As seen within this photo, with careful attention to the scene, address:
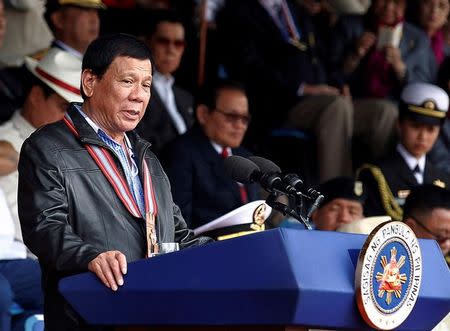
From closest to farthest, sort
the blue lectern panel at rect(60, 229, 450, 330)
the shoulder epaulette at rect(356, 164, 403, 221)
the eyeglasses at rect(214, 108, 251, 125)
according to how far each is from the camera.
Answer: the blue lectern panel at rect(60, 229, 450, 330), the eyeglasses at rect(214, 108, 251, 125), the shoulder epaulette at rect(356, 164, 403, 221)

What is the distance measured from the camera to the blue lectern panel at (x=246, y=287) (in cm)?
262

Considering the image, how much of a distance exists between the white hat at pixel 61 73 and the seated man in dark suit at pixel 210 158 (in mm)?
668

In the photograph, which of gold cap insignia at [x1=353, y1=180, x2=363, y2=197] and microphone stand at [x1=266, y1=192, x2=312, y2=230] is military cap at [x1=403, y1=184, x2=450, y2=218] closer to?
gold cap insignia at [x1=353, y1=180, x2=363, y2=197]

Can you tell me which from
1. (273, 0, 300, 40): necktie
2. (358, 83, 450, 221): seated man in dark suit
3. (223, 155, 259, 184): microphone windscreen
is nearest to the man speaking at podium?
(223, 155, 259, 184): microphone windscreen

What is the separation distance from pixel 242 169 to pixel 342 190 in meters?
3.18

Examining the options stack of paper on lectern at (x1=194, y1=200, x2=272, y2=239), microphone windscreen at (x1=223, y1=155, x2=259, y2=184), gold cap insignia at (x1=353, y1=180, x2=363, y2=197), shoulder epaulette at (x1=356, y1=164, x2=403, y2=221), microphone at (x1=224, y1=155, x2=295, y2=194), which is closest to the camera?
microphone at (x1=224, y1=155, x2=295, y2=194)

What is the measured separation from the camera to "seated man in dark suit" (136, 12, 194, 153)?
6.60 meters

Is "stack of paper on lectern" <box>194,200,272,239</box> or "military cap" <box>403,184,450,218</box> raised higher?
"stack of paper on lectern" <box>194,200,272,239</box>

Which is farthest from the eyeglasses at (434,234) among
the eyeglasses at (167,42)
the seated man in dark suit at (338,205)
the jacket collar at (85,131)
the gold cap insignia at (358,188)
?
the jacket collar at (85,131)

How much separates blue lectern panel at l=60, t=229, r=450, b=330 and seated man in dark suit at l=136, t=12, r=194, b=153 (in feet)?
12.0

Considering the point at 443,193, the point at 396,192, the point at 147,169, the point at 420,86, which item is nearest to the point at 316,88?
the point at 420,86

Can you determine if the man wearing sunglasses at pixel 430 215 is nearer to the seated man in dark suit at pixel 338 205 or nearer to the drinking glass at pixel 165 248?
the seated man in dark suit at pixel 338 205

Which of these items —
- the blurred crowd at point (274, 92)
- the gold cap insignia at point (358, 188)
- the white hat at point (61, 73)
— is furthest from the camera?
the gold cap insignia at point (358, 188)

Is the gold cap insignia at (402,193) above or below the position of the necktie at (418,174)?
below
